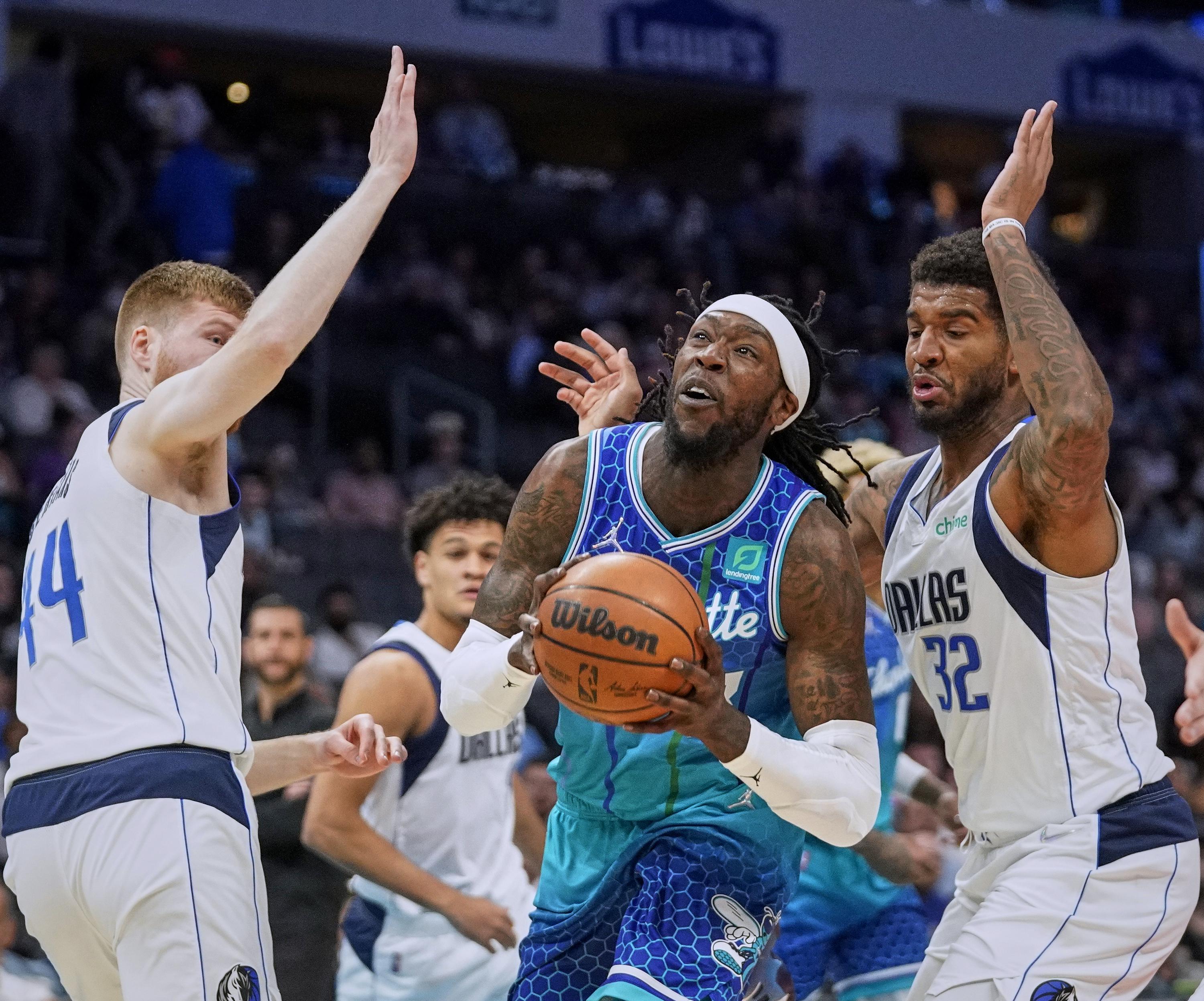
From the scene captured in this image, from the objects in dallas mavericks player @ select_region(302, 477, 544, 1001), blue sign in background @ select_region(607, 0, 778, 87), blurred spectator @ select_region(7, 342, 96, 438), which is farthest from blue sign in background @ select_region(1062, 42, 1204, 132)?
dallas mavericks player @ select_region(302, 477, 544, 1001)

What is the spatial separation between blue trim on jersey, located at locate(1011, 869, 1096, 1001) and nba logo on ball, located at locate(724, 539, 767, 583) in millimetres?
1067

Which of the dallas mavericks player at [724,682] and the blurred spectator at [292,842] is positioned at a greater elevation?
the dallas mavericks player at [724,682]

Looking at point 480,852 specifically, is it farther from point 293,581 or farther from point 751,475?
point 293,581

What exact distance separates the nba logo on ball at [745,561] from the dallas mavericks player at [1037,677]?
56 centimetres

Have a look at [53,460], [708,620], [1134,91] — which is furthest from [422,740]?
[1134,91]

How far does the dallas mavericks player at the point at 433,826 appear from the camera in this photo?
551 cm

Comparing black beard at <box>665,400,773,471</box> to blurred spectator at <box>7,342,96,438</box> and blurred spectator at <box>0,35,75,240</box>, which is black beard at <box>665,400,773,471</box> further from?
blurred spectator at <box>0,35,75,240</box>

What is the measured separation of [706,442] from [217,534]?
3.92ft

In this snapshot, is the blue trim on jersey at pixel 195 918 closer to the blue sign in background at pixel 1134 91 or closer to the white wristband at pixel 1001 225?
the white wristband at pixel 1001 225

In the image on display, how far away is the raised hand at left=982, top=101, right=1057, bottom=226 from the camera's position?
4207 mm

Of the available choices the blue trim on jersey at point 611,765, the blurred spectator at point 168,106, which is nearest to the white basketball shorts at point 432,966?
the blue trim on jersey at point 611,765

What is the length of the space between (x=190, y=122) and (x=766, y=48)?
8493 mm

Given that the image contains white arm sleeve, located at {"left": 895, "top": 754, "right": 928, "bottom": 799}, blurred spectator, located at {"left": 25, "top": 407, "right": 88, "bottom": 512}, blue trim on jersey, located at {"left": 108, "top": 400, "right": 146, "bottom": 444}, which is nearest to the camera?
blue trim on jersey, located at {"left": 108, "top": 400, "right": 146, "bottom": 444}

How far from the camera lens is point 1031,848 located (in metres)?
4.01
